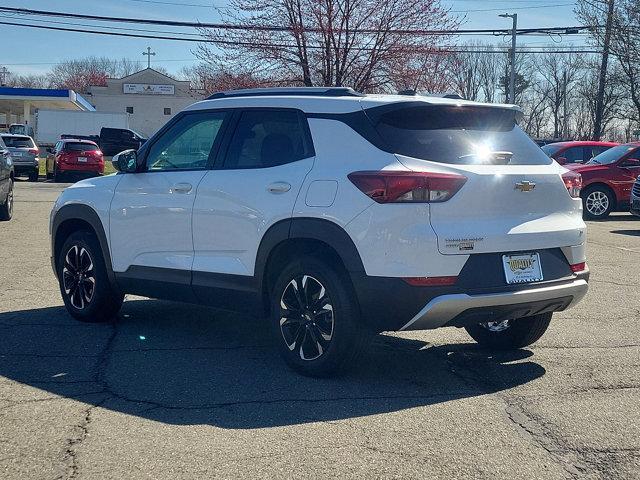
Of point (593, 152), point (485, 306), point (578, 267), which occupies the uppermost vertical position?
point (593, 152)

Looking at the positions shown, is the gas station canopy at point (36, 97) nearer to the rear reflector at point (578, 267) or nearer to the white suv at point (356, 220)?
the white suv at point (356, 220)

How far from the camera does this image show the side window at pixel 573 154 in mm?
20953

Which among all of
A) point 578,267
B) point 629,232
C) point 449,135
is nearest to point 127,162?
point 449,135

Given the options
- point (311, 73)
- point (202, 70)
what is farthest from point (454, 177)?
point (202, 70)

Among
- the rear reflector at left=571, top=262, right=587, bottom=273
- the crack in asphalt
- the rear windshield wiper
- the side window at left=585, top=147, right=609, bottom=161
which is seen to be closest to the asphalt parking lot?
the crack in asphalt

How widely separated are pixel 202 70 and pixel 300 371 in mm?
26577

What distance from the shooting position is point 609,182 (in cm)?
1880

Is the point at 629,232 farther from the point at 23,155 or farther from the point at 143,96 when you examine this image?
the point at 143,96

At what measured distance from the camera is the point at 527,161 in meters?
5.55

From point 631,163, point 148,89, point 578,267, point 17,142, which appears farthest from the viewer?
point 148,89

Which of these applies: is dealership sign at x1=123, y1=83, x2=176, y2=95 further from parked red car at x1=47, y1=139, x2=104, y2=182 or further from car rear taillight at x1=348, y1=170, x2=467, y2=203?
car rear taillight at x1=348, y1=170, x2=467, y2=203

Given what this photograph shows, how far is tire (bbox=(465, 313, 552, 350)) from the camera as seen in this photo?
20.3 ft

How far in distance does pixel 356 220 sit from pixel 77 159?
27186 millimetres

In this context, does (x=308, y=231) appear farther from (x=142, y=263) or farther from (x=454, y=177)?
(x=142, y=263)
